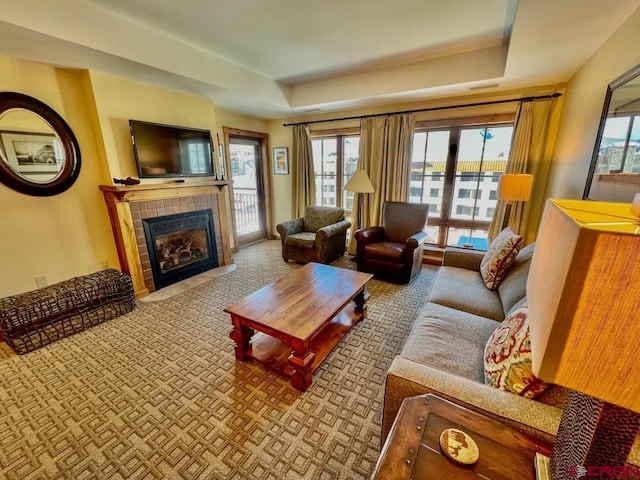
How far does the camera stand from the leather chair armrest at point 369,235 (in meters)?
3.56

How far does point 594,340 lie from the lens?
38cm

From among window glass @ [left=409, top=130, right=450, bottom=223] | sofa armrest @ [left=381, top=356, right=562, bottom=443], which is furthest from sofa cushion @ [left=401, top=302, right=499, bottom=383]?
window glass @ [left=409, top=130, right=450, bottom=223]


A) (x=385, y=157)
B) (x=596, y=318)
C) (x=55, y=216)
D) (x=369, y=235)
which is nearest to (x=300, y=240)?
(x=369, y=235)

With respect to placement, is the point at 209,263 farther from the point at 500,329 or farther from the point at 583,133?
the point at 583,133

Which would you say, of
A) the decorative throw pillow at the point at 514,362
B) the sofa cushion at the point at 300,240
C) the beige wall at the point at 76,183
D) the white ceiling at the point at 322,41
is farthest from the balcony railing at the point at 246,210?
the decorative throw pillow at the point at 514,362

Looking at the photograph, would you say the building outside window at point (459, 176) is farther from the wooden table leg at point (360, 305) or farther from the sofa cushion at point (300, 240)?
the wooden table leg at point (360, 305)

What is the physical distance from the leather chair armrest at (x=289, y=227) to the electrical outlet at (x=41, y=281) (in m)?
2.63

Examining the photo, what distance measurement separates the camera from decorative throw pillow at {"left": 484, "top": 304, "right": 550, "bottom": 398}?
39.6 inches

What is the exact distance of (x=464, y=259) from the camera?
8.86 feet

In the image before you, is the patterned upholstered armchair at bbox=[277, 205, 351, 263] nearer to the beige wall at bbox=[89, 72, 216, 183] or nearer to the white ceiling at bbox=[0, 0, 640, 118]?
the white ceiling at bbox=[0, 0, 640, 118]

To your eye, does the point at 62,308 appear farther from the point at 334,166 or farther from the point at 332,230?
the point at 334,166

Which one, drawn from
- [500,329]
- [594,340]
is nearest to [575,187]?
[500,329]

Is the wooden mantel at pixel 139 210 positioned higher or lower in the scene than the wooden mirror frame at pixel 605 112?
lower

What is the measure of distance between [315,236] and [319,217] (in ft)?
2.02
